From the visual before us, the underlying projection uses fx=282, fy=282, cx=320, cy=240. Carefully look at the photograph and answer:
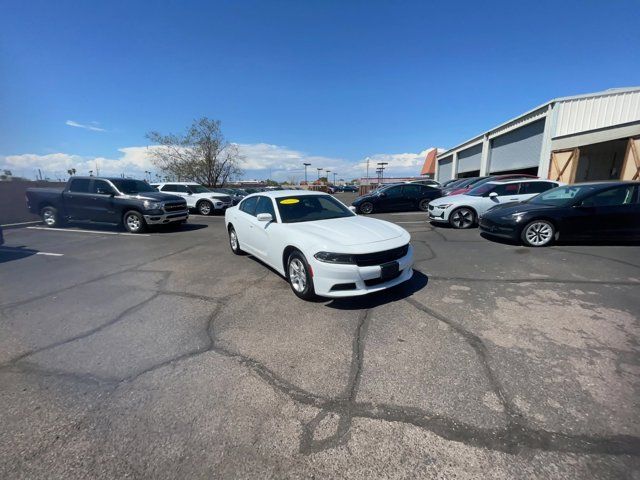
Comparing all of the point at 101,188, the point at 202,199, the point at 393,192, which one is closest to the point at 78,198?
the point at 101,188

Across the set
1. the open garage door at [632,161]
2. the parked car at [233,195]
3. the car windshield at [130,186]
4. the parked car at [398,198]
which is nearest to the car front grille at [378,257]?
the car windshield at [130,186]

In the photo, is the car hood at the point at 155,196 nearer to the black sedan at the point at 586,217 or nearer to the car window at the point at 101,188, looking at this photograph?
the car window at the point at 101,188

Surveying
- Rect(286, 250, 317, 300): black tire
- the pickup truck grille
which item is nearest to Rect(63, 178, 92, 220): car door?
the pickup truck grille

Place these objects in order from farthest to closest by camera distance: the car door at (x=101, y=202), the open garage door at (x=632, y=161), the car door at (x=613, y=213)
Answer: the open garage door at (x=632, y=161)
the car door at (x=101, y=202)
the car door at (x=613, y=213)

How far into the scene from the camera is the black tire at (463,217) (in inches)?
Answer: 355

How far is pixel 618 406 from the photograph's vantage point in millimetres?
2105

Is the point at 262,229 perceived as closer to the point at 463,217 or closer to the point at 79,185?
the point at 463,217

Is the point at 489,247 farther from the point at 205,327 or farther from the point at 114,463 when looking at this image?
the point at 114,463

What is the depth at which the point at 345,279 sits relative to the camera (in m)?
3.51

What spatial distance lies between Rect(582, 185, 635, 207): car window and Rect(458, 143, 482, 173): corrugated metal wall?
78.5ft

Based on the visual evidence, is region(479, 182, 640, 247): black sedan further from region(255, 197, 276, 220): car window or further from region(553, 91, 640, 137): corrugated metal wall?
region(553, 91, 640, 137): corrugated metal wall

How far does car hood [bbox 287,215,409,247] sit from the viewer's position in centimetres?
377

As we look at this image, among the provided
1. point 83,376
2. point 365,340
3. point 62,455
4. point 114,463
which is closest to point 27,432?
point 62,455

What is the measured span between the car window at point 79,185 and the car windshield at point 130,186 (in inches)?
45.8
